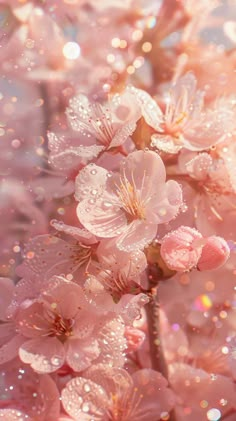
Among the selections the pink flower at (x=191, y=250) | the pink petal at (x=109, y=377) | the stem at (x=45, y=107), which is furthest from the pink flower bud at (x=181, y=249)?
the stem at (x=45, y=107)

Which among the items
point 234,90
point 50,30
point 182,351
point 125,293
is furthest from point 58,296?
point 50,30

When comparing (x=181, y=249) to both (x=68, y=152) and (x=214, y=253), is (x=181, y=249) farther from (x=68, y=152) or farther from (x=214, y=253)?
(x=68, y=152)

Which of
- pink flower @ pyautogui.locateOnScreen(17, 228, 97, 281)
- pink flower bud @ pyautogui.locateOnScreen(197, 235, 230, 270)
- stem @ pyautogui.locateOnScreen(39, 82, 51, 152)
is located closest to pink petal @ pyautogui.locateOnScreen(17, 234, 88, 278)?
pink flower @ pyautogui.locateOnScreen(17, 228, 97, 281)

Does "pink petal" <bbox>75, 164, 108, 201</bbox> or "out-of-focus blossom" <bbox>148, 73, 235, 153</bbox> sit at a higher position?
"out-of-focus blossom" <bbox>148, 73, 235, 153</bbox>

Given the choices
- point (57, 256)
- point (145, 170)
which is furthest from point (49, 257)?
point (145, 170)

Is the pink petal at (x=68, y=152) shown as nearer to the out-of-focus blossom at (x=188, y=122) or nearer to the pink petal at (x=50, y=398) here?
the out-of-focus blossom at (x=188, y=122)

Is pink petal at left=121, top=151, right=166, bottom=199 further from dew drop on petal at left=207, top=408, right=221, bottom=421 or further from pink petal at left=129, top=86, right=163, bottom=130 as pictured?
dew drop on petal at left=207, top=408, right=221, bottom=421
